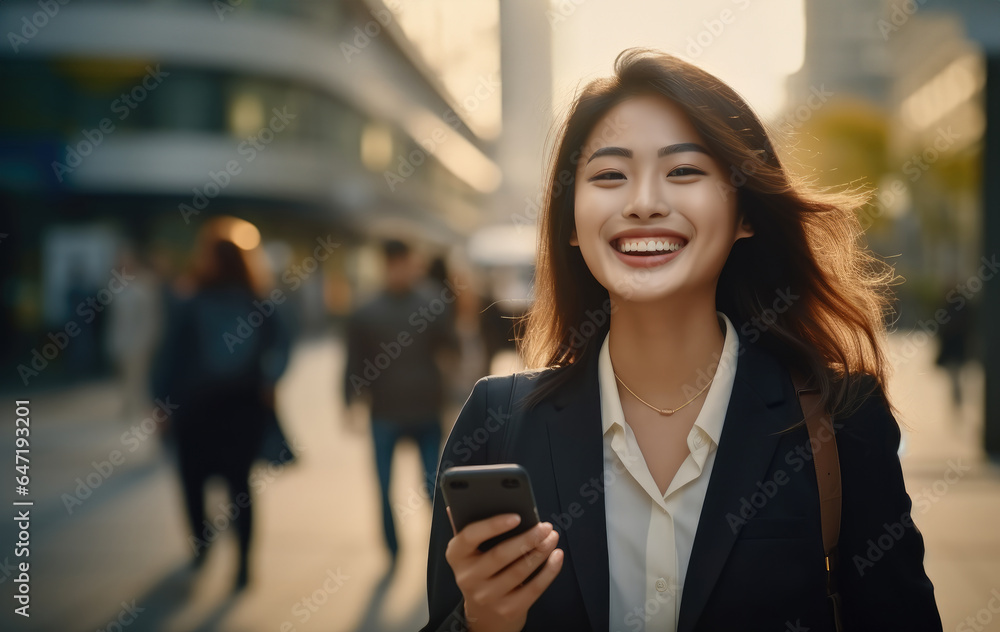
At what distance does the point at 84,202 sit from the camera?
83.5ft

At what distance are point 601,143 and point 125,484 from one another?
7783mm

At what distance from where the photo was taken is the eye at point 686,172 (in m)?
1.74

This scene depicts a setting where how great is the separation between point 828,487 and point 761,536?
0.58ft

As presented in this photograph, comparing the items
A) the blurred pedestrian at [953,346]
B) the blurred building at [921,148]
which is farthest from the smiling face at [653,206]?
the blurred pedestrian at [953,346]

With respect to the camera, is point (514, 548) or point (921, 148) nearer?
point (514, 548)

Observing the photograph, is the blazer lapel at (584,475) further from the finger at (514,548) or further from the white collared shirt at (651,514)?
the finger at (514,548)

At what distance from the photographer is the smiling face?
5.63 feet

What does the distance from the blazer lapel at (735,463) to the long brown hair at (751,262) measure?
4.1 inches

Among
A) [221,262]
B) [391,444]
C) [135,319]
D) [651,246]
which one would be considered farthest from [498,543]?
[135,319]

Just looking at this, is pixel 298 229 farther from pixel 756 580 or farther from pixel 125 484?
pixel 756 580

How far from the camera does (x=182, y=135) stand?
88.9 feet

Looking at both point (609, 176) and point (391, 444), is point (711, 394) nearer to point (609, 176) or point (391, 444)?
point (609, 176)

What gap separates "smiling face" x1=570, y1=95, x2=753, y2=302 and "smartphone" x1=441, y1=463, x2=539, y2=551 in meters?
0.53

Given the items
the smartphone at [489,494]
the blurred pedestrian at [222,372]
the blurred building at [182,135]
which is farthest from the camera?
the blurred building at [182,135]
